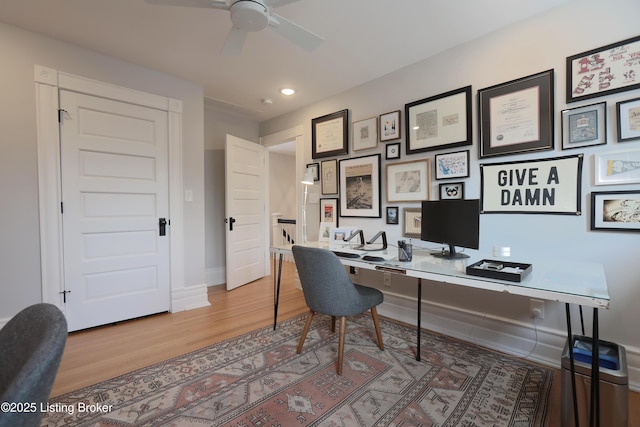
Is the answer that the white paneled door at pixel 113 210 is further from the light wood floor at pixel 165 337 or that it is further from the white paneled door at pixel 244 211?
the white paneled door at pixel 244 211

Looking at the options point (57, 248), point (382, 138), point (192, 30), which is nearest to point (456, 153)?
point (382, 138)

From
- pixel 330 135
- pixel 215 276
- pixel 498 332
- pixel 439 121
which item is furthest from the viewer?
pixel 215 276

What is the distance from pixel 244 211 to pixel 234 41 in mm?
2401

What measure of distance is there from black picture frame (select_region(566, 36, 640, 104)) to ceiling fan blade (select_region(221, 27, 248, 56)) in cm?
211

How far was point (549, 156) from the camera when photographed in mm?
1965

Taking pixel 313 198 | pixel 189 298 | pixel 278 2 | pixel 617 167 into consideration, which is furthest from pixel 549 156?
pixel 189 298

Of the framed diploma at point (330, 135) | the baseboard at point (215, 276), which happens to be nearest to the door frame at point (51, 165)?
the baseboard at point (215, 276)

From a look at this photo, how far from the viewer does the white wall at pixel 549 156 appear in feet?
5.69

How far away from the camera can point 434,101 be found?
2.50 metres

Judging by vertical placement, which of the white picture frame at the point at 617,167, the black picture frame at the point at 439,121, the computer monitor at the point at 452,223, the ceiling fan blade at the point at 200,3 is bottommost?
the computer monitor at the point at 452,223

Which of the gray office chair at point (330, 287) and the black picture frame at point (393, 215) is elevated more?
the black picture frame at point (393, 215)

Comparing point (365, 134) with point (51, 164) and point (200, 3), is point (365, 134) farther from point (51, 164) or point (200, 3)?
point (51, 164)

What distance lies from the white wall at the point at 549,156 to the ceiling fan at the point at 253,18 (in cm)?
133

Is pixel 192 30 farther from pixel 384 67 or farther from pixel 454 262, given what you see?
pixel 454 262
